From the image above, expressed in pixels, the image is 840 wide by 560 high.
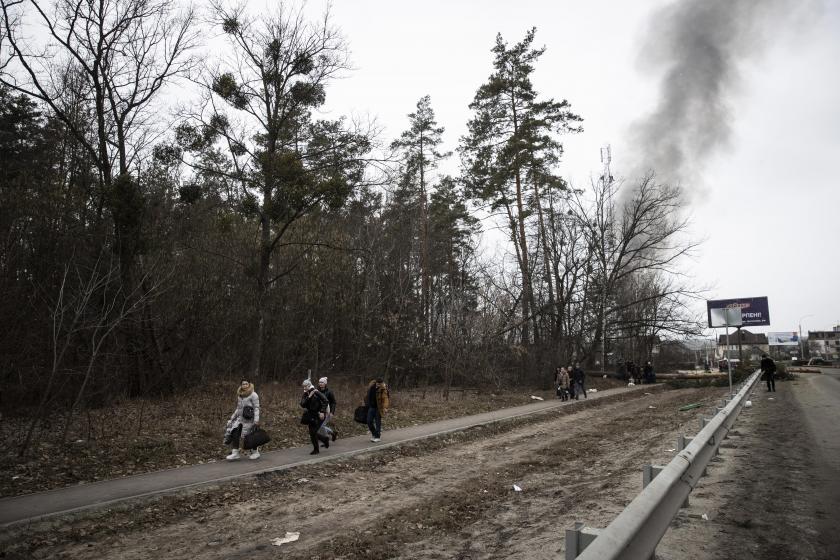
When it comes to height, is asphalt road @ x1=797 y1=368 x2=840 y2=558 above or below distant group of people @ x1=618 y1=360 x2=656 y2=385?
above

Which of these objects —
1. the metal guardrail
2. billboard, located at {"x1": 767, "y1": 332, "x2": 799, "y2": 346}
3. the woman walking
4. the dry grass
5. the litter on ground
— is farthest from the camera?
billboard, located at {"x1": 767, "y1": 332, "x2": 799, "y2": 346}

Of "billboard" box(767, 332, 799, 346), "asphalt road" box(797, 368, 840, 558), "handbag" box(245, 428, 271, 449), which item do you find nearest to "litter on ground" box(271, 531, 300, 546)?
"handbag" box(245, 428, 271, 449)

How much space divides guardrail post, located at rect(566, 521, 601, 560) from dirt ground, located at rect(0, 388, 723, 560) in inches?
101

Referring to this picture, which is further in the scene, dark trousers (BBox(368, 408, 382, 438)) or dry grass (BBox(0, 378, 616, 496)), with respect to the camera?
dark trousers (BBox(368, 408, 382, 438))

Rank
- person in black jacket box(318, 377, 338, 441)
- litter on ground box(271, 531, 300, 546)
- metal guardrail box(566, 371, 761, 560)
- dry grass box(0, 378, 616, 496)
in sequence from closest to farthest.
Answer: metal guardrail box(566, 371, 761, 560)
litter on ground box(271, 531, 300, 546)
dry grass box(0, 378, 616, 496)
person in black jacket box(318, 377, 338, 441)

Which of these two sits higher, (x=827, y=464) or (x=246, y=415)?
(x=246, y=415)

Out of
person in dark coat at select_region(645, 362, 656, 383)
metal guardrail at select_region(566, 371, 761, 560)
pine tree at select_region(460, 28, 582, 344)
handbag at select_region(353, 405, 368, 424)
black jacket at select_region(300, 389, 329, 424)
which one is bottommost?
person in dark coat at select_region(645, 362, 656, 383)

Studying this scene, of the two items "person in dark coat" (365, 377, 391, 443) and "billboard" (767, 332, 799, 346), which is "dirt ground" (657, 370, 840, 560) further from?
"billboard" (767, 332, 799, 346)

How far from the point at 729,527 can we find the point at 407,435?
30.0ft

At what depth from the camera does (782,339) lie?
133 m

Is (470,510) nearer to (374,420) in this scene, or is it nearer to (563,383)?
(374,420)

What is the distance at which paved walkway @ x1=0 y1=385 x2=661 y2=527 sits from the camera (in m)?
6.82

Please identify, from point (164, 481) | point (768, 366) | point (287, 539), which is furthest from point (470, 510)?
point (768, 366)

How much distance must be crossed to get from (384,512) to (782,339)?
526 feet
